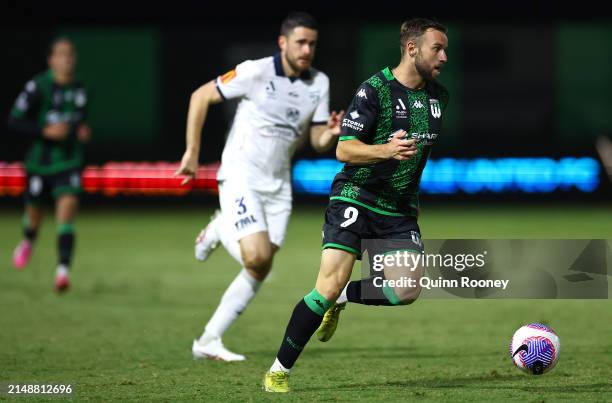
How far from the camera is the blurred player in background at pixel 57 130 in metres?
12.2

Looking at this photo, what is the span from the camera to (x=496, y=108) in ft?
67.5

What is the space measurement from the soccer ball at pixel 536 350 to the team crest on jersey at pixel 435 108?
1384 millimetres

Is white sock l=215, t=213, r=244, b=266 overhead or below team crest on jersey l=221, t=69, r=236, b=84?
below

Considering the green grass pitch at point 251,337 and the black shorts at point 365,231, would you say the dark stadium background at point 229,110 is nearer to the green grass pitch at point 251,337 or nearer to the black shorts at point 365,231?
the green grass pitch at point 251,337

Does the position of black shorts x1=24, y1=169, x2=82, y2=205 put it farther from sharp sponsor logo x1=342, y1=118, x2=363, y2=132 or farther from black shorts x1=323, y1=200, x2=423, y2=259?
sharp sponsor logo x1=342, y1=118, x2=363, y2=132

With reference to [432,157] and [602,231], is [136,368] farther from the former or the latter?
[432,157]

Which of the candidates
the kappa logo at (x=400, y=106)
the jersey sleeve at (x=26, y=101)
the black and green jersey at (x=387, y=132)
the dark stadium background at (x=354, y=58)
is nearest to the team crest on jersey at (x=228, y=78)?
the black and green jersey at (x=387, y=132)

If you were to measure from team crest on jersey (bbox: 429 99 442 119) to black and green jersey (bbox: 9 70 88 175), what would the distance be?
6.12 metres

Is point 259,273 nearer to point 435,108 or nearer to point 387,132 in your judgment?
point 387,132

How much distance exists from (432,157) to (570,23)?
3.55 metres

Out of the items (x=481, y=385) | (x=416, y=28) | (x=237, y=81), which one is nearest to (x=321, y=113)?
(x=237, y=81)

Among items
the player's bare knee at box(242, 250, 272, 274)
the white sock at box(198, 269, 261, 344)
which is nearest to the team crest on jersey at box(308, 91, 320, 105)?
the player's bare knee at box(242, 250, 272, 274)

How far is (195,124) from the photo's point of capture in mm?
8258

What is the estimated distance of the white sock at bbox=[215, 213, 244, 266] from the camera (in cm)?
837
